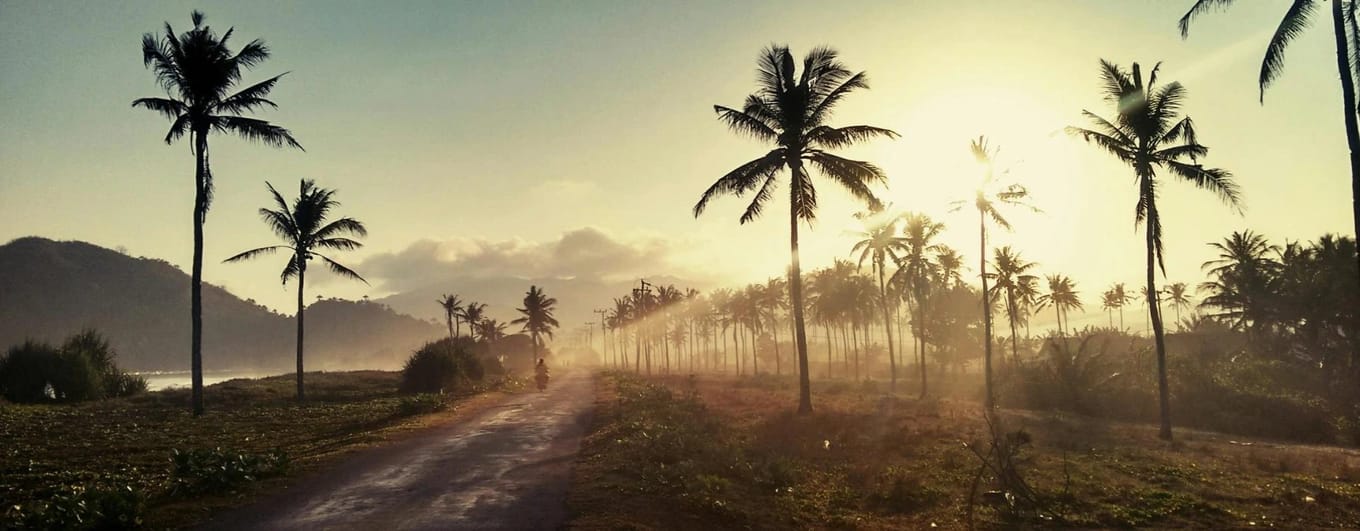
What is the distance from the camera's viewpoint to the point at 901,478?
577 inches

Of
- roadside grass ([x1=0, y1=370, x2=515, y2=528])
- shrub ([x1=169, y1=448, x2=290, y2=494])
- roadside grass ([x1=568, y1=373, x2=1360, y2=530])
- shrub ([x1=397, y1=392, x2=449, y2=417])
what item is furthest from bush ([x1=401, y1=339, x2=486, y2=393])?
shrub ([x1=169, y1=448, x2=290, y2=494])

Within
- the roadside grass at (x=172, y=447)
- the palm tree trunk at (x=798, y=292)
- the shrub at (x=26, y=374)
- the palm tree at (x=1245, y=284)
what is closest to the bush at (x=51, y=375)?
the shrub at (x=26, y=374)

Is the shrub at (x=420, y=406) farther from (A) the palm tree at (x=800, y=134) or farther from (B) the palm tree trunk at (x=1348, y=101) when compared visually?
(B) the palm tree trunk at (x=1348, y=101)

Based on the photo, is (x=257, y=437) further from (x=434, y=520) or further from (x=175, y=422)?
(x=434, y=520)

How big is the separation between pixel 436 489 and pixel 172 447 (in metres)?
10.3

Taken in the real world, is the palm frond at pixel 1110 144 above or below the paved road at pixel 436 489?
above

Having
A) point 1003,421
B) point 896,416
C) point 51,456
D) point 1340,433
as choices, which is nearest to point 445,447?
point 51,456

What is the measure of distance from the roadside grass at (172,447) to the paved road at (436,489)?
38.1 inches

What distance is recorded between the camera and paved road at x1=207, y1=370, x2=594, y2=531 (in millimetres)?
9969

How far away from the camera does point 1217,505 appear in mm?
14016

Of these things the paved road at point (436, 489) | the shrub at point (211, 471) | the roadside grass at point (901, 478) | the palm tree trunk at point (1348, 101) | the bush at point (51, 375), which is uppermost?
the palm tree trunk at point (1348, 101)

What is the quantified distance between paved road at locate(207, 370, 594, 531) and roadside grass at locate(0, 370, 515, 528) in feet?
3.17

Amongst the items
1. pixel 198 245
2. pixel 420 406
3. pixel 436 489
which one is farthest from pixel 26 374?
pixel 436 489

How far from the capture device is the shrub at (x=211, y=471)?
11883 mm
